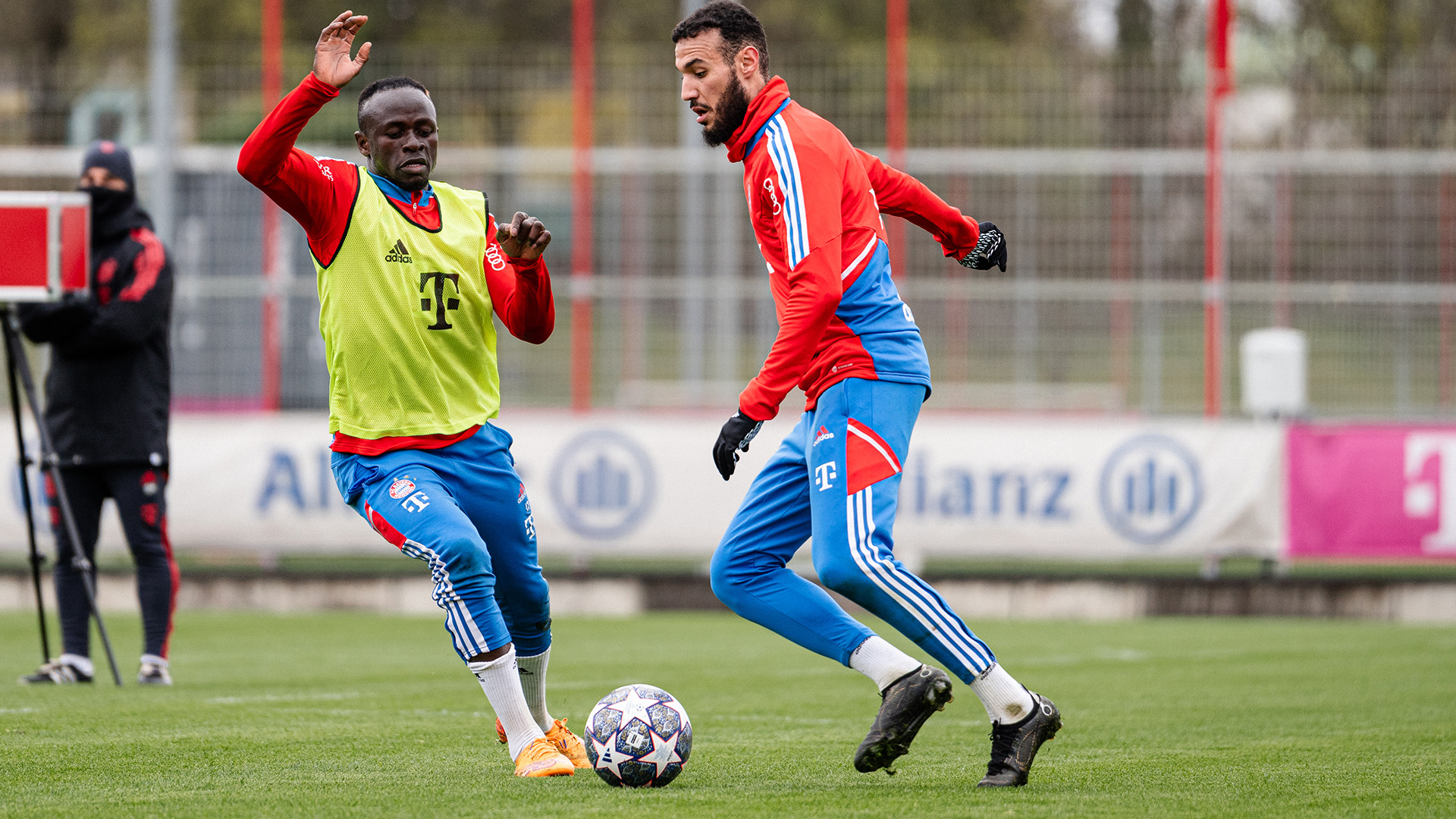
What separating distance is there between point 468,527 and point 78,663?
3.68 meters

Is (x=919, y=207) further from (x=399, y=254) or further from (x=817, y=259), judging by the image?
(x=399, y=254)

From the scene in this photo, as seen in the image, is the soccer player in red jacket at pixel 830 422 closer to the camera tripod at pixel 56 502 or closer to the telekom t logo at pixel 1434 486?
the camera tripod at pixel 56 502

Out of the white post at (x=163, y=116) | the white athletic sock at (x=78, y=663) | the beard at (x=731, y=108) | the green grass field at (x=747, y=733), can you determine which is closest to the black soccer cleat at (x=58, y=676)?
the white athletic sock at (x=78, y=663)

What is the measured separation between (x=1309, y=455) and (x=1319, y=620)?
120 cm

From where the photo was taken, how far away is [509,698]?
5.44 meters

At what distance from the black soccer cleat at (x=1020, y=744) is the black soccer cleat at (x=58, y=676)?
4735 millimetres

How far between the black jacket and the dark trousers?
4.6 inches

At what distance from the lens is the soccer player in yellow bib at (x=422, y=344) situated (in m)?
5.41

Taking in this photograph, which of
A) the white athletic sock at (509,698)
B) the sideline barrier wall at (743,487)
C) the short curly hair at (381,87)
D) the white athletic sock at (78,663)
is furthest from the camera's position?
the sideline barrier wall at (743,487)

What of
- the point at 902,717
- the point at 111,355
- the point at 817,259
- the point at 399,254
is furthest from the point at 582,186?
the point at 902,717

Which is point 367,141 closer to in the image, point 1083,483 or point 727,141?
point 727,141

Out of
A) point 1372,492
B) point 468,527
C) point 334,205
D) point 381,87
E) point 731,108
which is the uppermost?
point 381,87

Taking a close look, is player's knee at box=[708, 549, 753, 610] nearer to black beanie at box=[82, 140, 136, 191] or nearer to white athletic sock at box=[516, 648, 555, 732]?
white athletic sock at box=[516, 648, 555, 732]

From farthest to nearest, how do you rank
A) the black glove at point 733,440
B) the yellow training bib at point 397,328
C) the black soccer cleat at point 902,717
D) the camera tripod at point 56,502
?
the camera tripod at point 56,502, the yellow training bib at point 397,328, the black soccer cleat at point 902,717, the black glove at point 733,440
